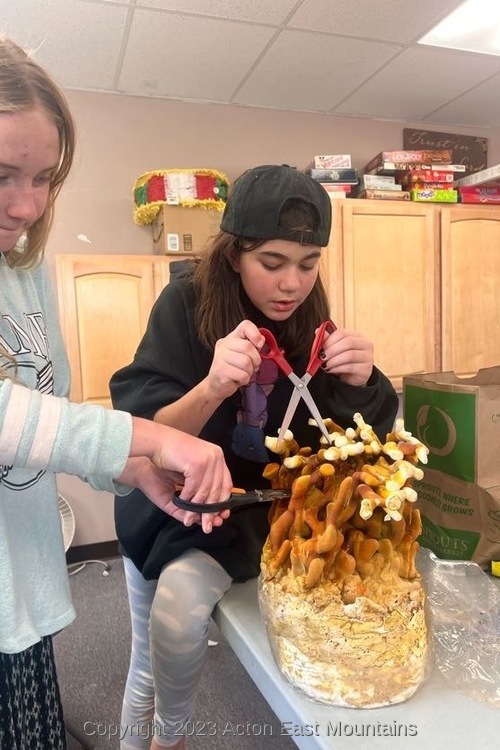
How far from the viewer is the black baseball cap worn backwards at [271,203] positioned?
79 cm

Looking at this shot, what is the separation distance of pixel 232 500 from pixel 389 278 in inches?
87.3

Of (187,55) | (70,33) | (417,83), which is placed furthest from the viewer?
(417,83)

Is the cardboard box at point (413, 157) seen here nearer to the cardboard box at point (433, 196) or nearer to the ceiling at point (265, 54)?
the cardboard box at point (433, 196)

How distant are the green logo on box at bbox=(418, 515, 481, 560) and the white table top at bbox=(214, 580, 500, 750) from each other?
0.28 m

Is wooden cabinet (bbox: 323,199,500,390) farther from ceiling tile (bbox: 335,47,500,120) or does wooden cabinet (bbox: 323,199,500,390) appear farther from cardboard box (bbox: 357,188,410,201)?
ceiling tile (bbox: 335,47,500,120)

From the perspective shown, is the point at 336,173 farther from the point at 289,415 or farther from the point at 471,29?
the point at 289,415

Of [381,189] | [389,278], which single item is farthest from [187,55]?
[389,278]

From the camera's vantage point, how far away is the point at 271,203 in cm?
79

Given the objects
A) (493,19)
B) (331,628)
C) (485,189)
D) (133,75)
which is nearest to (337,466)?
(331,628)

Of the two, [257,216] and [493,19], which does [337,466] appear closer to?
[257,216]

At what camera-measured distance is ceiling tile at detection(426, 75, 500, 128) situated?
8.77 feet

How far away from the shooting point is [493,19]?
2.07 metres

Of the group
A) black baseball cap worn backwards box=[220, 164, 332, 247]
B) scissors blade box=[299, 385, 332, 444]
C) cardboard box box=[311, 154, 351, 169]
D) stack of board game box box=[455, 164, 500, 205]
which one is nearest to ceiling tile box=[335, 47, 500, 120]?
cardboard box box=[311, 154, 351, 169]

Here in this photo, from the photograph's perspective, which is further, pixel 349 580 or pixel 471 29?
pixel 471 29
